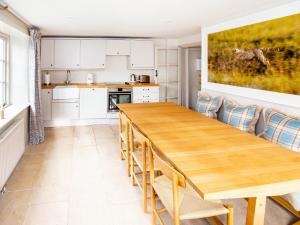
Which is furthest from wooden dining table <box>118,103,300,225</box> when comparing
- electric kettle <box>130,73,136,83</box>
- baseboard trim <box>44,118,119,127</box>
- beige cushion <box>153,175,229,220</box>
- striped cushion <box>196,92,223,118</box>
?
electric kettle <box>130,73,136,83</box>

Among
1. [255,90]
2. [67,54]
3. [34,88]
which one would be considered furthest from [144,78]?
[255,90]

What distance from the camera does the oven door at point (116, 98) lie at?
7.37 meters

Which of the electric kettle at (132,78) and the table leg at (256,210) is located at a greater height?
the electric kettle at (132,78)

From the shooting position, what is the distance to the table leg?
1.88m

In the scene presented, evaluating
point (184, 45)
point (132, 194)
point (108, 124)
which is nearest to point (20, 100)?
point (108, 124)

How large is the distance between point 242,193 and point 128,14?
11.3 ft

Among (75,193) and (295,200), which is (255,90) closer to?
(295,200)

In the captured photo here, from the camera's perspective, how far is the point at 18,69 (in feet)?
17.8

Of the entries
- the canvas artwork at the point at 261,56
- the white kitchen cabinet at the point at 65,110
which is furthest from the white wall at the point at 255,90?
the white kitchen cabinet at the point at 65,110

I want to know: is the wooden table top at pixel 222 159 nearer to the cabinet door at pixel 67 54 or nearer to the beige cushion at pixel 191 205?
the beige cushion at pixel 191 205

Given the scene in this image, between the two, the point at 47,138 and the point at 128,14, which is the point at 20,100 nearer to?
the point at 47,138

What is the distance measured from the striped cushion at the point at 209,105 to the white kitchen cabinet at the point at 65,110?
3181 mm

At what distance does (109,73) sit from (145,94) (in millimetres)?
1184

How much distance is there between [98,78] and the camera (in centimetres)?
790
